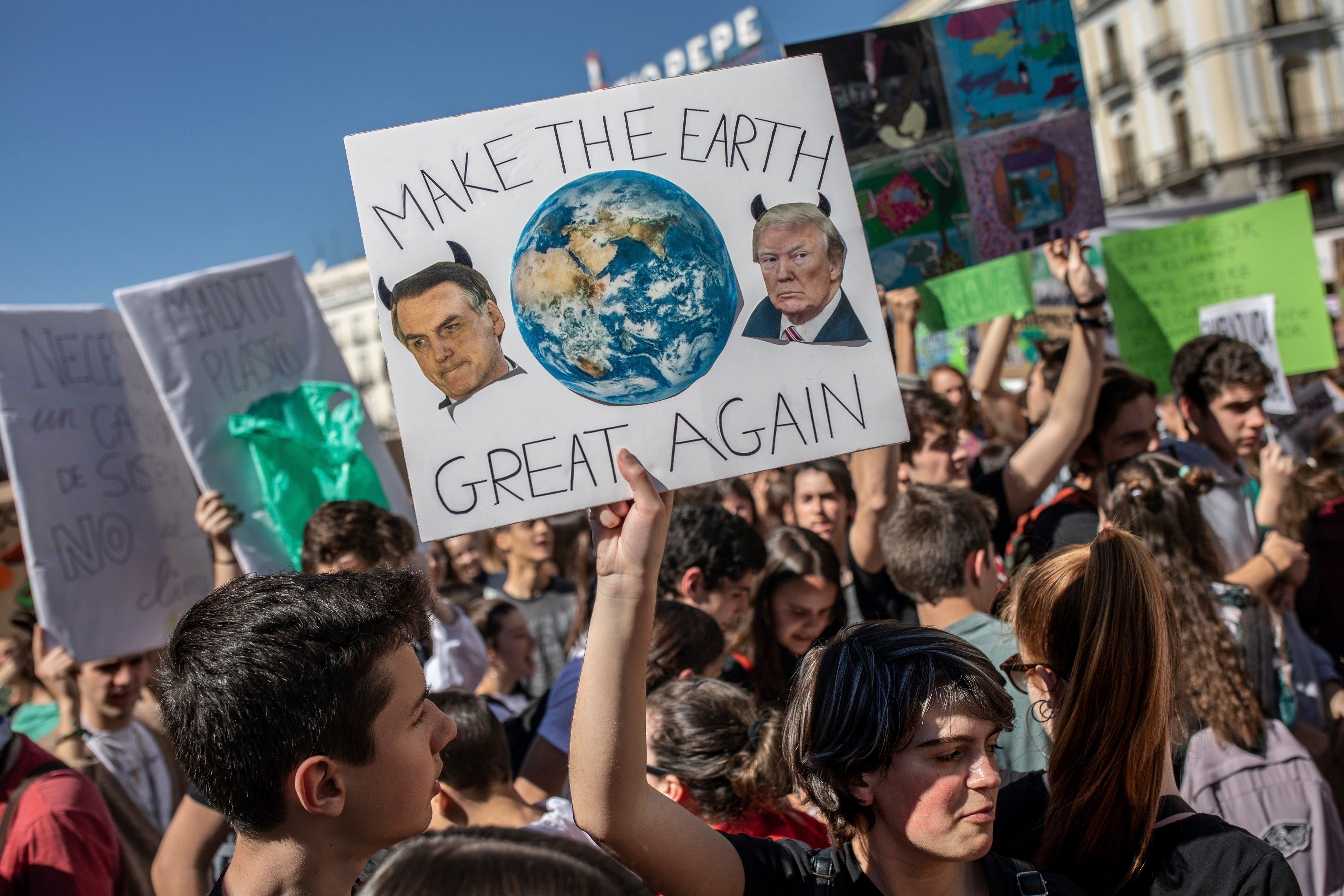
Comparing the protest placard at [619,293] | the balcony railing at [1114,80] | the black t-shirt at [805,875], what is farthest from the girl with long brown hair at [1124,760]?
the balcony railing at [1114,80]

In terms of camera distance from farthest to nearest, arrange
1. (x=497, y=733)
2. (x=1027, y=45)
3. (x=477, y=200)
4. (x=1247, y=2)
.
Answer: (x=1247, y=2) → (x=1027, y=45) → (x=497, y=733) → (x=477, y=200)

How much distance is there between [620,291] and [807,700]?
0.82 meters

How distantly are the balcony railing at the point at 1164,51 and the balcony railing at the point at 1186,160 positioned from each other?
9.94 ft

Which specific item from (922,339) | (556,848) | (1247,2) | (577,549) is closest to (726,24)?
(1247,2)

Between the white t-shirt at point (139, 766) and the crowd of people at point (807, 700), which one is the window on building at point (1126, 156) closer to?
the crowd of people at point (807, 700)

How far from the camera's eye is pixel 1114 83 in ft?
136

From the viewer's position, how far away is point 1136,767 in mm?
1786

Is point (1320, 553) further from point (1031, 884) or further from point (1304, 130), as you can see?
point (1304, 130)

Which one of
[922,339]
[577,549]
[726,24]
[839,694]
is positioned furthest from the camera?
[726,24]

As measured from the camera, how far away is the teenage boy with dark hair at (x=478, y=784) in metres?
2.60

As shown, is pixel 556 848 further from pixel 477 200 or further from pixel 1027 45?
pixel 1027 45

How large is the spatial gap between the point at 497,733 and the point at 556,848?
5.41 ft

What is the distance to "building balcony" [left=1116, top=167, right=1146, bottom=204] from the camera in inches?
1601

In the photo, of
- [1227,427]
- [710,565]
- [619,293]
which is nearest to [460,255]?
[619,293]
